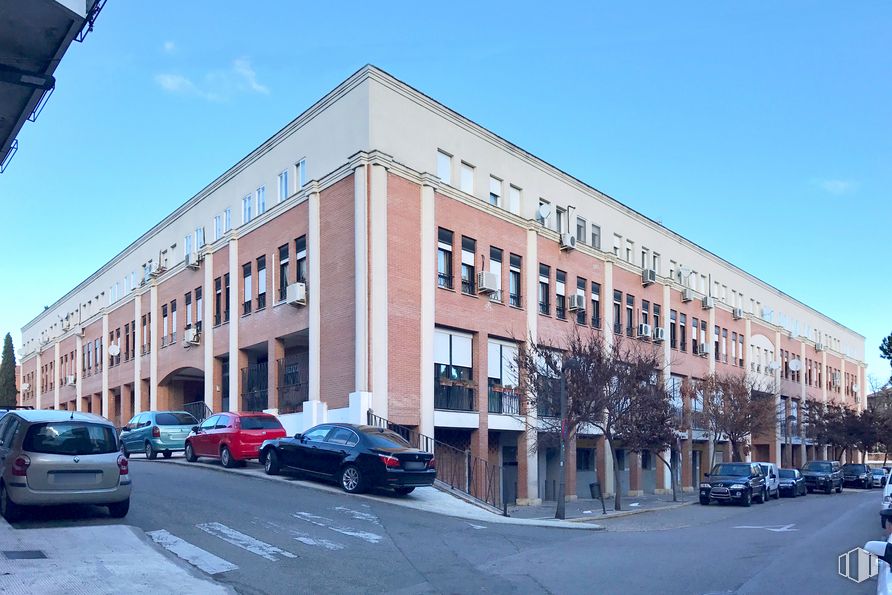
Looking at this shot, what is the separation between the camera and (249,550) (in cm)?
1261

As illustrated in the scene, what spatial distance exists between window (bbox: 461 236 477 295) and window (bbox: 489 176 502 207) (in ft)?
7.79

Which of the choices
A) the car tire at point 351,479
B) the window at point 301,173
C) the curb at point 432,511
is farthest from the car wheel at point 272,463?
the window at point 301,173

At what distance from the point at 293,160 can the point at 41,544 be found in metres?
21.6

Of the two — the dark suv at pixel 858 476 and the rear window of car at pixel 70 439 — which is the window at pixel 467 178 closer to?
the rear window of car at pixel 70 439

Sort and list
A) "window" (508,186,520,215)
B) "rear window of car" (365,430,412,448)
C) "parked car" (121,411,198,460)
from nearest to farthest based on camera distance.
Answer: "rear window of car" (365,430,412,448), "parked car" (121,411,198,460), "window" (508,186,520,215)

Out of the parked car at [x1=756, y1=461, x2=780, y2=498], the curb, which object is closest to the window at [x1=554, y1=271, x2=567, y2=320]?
the parked car at [x1=756, y1=461, x2=780, y2=498]

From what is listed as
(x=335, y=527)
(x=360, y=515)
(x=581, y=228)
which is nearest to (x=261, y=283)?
(x=581, y=228)

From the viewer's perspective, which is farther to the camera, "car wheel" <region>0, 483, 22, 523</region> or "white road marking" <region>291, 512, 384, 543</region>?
"white road marking" <region>291, 512, 384, 543</region>

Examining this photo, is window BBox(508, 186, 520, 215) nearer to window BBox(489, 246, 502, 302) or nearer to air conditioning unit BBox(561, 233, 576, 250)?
window BBox(489, 246, 502, 302)

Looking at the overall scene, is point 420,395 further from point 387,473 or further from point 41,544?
point 41,544

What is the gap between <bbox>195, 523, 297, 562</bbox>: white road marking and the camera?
12469 millimetres

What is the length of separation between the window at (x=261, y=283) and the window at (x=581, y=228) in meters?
13.7

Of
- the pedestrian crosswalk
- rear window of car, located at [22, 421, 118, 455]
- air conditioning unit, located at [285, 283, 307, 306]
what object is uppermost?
air conditioning unit, located at [285, 283, 307, 306]

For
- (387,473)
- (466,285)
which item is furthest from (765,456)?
(387,473)
